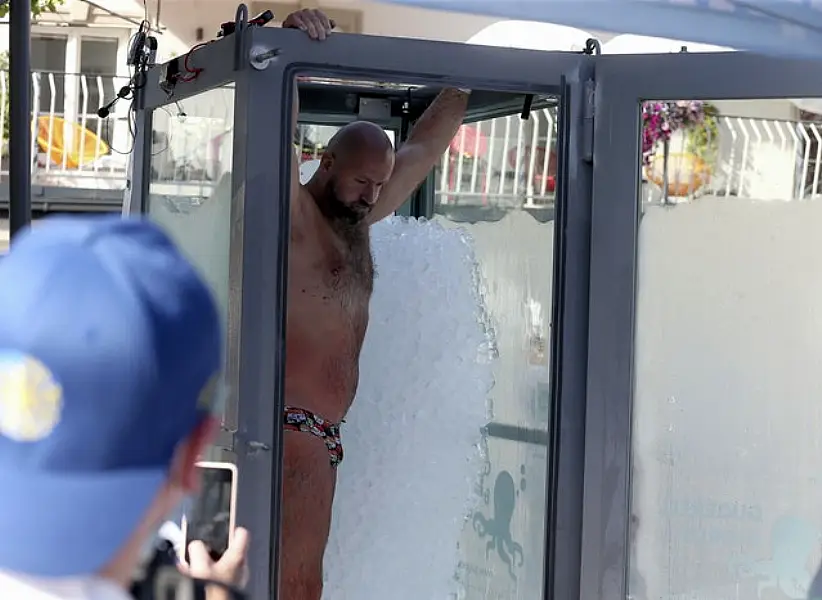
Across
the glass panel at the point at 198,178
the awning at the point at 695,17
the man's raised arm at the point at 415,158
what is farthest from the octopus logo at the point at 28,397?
the man's raised arm at the point at 415,158

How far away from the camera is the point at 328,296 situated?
287 centimetres

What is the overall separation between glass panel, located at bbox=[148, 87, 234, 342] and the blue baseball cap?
5.31 feet

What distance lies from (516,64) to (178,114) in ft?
2.62

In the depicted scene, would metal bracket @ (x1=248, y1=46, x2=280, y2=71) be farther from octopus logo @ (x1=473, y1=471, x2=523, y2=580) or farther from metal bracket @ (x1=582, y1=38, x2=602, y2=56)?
octopus logo @ (x1=473, y1=471, x2=523, y2=580)

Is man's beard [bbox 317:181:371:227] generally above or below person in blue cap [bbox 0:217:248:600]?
above

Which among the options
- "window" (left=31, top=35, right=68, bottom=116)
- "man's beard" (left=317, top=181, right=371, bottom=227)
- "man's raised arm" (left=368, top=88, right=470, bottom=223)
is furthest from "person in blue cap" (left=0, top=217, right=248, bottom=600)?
"window" (left=31, top=35, right=68, bottom=116)

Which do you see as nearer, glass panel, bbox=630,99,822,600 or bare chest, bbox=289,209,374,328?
glass panel, bbox=630,99,822,600

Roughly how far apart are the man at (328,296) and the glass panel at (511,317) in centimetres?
16

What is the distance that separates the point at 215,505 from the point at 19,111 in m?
0.81

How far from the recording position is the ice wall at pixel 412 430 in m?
3.22

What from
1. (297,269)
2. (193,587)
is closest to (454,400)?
Answer: (297,269)

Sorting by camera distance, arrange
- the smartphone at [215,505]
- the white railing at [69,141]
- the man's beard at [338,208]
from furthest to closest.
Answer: the white railing at [69,141], the man's beard at [338,208], the smartphone at [215,505]

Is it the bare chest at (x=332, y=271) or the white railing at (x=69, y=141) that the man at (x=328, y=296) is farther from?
the white railing at (x=69, y=141)

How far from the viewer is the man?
9.05ft
